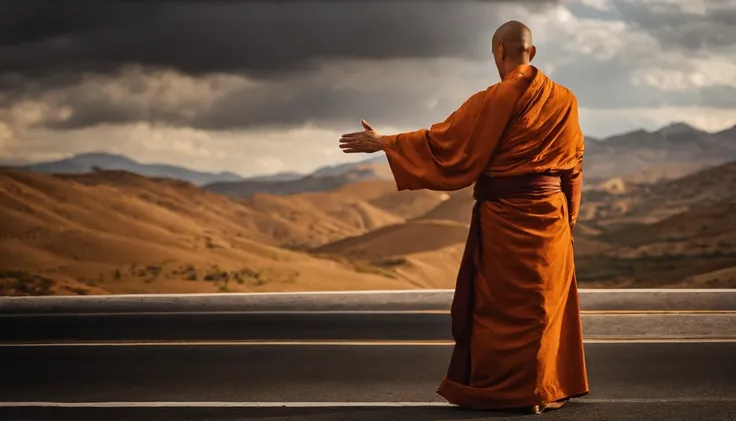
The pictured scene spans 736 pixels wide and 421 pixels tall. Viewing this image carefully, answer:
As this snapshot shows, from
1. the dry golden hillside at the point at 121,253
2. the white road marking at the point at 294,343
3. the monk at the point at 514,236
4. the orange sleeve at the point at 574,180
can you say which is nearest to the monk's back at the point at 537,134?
the monk at the point at 514,236

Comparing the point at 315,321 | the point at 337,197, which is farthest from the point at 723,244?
the point at 337,197

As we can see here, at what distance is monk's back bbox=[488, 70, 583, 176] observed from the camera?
7414 millimetres

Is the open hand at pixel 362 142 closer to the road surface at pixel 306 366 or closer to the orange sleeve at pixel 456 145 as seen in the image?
the orange sleeve at pixel 456 145

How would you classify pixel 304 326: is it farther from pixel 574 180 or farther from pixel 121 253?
pixel 121 253

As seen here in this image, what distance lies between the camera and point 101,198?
1564 inches

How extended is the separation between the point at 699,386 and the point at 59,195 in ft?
108

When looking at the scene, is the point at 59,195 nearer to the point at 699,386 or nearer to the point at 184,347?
the point at 184,347

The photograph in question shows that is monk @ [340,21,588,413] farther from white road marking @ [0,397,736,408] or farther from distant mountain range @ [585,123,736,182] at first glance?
distant mountain range @ [585,123,736,182]

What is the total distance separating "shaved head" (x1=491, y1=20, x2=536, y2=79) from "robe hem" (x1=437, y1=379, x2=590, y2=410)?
1929mm

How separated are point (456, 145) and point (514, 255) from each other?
2.48 ft

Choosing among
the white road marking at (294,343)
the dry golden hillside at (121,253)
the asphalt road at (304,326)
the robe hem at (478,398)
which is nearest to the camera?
the robe hem at (478,398)

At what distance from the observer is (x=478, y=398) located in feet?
24.4

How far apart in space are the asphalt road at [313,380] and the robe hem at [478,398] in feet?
0.32

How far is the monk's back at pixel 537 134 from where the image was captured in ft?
24.3
